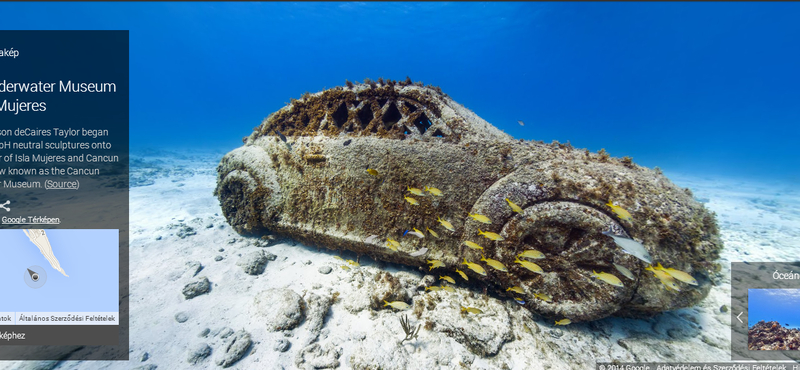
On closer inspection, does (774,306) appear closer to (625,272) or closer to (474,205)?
(625,272)

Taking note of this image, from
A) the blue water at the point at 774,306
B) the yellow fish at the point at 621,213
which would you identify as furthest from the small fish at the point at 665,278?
the blue water at the point at 774,306

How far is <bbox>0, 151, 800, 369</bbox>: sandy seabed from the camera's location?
129 inches

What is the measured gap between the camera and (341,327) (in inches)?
150

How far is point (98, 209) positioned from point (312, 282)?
8.56m

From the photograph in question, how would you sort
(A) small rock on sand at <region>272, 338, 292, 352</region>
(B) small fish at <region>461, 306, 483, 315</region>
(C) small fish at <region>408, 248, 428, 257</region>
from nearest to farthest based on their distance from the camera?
(A) small rock on sand at <region>272, 338, 292, 352</region> → (B) small fish at <region>461, 306, 483, 315</region> → (C) small fish at <region>408, 248, 428, 257</region>

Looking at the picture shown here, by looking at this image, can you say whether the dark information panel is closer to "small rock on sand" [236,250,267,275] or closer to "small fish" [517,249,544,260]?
"small rock on sand" [236,250,267,275]

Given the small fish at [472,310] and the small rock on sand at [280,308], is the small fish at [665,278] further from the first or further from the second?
the small rock on sand at [280,308]

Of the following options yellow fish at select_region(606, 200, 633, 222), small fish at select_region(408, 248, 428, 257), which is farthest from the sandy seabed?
yellow fish at select_region(606, 200, 633, 222)

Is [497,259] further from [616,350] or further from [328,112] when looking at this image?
[328,112]

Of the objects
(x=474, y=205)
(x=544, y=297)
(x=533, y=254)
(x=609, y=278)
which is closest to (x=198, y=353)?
(x=474, y=205)

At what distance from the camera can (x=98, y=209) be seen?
8.05 meters

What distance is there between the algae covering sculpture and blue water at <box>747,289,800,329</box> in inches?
68.6

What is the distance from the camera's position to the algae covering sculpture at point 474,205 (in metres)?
3.21

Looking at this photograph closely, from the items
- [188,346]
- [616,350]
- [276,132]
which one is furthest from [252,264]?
[616,350]
